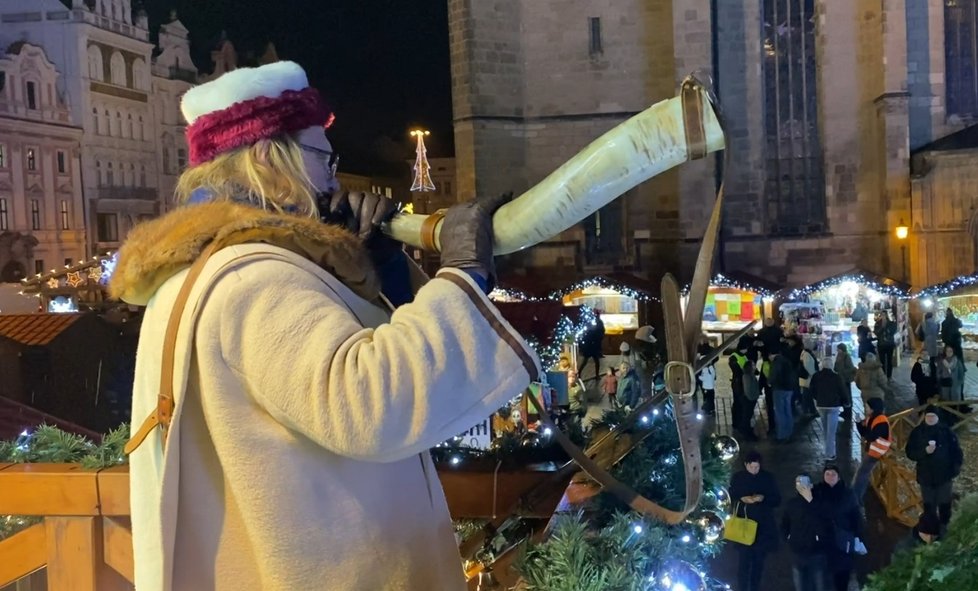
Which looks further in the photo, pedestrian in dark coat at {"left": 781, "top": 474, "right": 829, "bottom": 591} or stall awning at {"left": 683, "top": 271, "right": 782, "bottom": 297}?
stall awning at {"left": 683, "top": 271, "right": 782, "bottom": 297}

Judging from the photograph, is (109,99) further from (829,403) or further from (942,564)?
(942,564)

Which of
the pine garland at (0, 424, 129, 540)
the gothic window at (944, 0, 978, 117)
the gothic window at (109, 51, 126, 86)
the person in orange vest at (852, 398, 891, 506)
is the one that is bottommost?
the person in orange vest at (852, 398, 891, 506)

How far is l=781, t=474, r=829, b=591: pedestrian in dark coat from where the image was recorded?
555 centimetres

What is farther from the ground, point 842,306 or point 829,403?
point 842,306

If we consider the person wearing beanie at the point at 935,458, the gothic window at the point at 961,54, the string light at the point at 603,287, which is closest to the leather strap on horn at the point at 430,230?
the person wearing beanie at the point at 935,458

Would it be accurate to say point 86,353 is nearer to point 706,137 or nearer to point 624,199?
point 706,137

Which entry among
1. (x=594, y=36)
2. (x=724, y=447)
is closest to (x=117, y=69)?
(x=594, y=36)

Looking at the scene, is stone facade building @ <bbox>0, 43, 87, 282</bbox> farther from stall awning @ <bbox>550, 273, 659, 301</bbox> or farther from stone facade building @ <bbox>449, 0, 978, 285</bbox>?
stall awning @ <bbox>550, 273, 659, 301</bbox>

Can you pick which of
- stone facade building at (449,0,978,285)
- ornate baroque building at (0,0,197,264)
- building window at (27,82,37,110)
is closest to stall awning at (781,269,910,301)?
stone facade building at (449,0,978,285)

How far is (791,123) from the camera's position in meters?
20.6

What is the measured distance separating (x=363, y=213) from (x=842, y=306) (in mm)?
16477

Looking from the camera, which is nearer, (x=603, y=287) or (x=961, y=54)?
(x=603, y=287)

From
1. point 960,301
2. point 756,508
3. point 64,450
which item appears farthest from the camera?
point 960,301

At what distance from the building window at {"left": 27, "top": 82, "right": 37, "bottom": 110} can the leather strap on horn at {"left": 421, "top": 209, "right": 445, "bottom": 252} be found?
2381 centimetres
